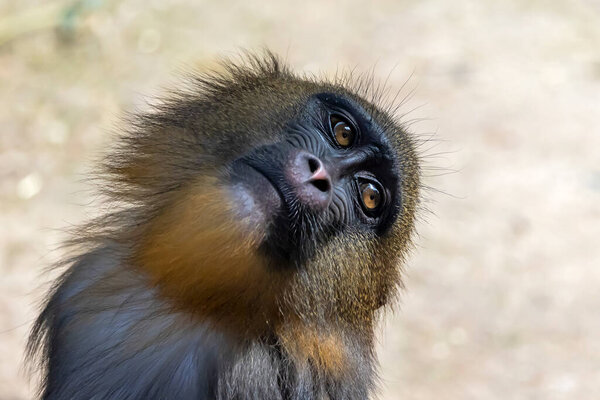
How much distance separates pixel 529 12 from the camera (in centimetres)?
899

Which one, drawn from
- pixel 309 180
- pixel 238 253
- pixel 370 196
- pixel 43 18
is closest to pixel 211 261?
pixel 238 253

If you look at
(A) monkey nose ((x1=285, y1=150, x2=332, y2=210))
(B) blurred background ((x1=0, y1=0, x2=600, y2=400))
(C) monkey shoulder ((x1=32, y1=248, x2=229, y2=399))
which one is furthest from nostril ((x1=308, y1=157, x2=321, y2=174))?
(B) blurred background ((x1=0, y1=0, x2=600, y2=400))

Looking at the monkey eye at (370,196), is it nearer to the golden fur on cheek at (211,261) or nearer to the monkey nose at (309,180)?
the monkey nose at (309,180)

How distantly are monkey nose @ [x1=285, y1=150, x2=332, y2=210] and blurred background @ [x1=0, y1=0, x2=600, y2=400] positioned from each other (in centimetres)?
→ 182

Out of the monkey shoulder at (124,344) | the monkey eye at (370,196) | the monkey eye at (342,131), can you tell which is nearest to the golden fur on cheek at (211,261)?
the monkey shoulder at (124,344)

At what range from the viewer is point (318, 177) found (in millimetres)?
2979

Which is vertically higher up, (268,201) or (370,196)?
(370,196)

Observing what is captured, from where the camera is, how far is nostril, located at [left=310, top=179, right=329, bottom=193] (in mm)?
2971

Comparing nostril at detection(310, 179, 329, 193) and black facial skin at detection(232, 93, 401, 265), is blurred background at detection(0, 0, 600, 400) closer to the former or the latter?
black facial skin at detection(232, 93, 401, 265)

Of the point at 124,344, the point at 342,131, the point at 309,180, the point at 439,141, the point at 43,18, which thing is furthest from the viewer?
the point at 43,18

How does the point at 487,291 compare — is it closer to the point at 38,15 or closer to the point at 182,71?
the point at 182,71

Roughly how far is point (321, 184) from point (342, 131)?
47 cm

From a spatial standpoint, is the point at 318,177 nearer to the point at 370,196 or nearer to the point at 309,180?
the point at 309,180

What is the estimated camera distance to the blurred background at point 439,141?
5895mm
